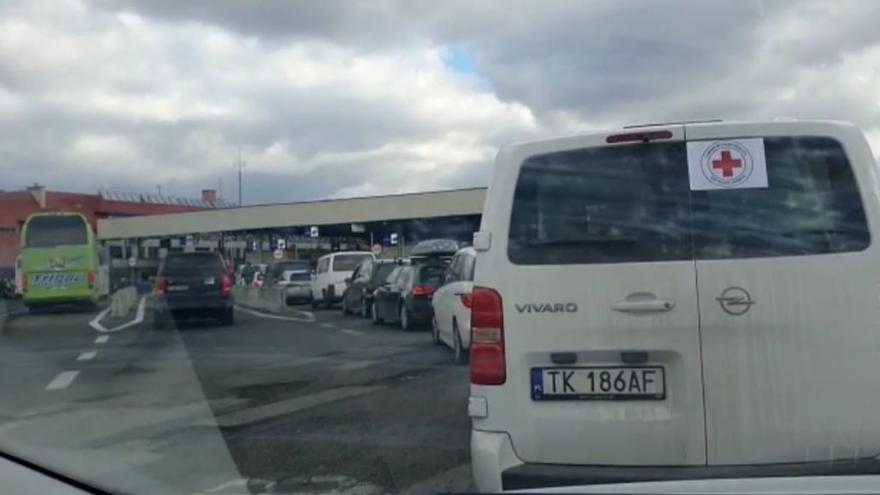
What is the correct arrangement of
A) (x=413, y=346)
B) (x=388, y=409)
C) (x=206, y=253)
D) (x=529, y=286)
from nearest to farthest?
(x=529, y=286)
(x=388, y=409)
(x=413, y=346)
(x=206, y=253)

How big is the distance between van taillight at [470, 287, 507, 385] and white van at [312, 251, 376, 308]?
23877 millimetres

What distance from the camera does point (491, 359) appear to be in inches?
183

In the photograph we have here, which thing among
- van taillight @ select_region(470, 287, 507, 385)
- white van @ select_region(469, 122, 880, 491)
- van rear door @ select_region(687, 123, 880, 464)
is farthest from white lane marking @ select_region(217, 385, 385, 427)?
van rear door @ select_region(687, 123, 880, 464)

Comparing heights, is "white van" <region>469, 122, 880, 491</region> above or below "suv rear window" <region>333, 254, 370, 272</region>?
below

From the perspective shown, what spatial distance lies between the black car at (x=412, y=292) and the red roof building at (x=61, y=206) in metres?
5.17

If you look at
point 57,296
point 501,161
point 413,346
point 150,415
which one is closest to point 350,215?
point 57,296

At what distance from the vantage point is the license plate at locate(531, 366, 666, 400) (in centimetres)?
441

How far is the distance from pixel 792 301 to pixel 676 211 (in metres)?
0.61

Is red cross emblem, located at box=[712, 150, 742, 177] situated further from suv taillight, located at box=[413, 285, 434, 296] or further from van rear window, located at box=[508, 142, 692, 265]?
suv taillight, located at box=[413, 285, 434, 296]

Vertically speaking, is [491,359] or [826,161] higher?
[826,161]

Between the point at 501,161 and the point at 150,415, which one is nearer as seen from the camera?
the point at 501,161

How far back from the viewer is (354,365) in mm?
13141

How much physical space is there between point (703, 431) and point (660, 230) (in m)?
0.88

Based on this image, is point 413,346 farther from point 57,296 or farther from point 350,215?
point 350,215
